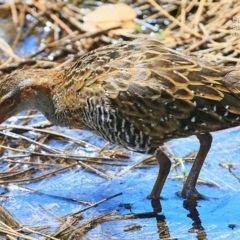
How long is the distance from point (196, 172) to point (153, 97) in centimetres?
75

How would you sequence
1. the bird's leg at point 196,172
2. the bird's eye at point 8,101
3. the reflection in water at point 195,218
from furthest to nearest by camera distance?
the bird's eye at point 8,101 → the bird's leg at point 196,172 → the reflection in water at point 195,218

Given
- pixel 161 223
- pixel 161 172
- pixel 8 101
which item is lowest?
pixel 161 223

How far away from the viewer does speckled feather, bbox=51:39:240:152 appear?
188 inches

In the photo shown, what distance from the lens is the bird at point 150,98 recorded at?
4.77 m

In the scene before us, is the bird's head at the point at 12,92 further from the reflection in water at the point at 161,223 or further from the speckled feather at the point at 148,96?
the reflection in water at the point at 161,223

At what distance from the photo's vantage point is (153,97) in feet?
15.7

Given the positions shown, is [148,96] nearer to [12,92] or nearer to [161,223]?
[161,223]

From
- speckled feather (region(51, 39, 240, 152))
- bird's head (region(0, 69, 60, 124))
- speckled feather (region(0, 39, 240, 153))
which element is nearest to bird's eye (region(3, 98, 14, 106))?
bird's head (region(0, 69, 60, 124))

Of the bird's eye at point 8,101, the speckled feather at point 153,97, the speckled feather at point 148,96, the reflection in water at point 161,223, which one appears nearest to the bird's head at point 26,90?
the bird's eye at point 8,101

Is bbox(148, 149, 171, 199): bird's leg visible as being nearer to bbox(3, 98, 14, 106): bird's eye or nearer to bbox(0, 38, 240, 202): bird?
bbox(0, 38, 240, 202): bird

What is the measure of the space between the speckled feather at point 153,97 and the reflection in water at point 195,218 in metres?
0.48

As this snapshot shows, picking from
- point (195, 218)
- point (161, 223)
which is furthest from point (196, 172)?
point (161, 223)

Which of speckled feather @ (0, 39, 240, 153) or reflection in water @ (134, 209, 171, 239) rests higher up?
speckled feather @ (0, 39, 240, 153)

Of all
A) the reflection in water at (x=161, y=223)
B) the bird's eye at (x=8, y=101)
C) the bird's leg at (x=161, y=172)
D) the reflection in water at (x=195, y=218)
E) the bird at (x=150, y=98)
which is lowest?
the reflection in water at (x=161, y=223)
